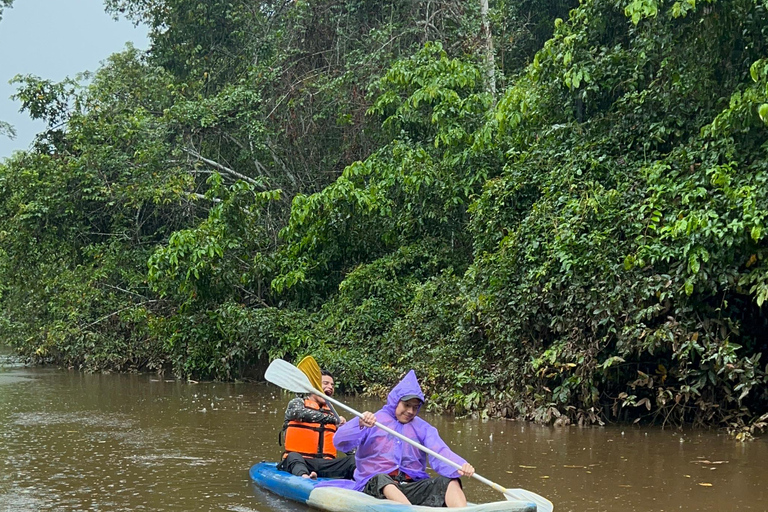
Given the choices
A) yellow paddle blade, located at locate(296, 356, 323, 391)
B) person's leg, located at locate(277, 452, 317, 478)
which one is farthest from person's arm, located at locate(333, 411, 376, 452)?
yellow paddle blade, located at locate(296, 356, 323, 391)

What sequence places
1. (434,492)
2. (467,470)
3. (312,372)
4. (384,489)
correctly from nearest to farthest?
(467,470) → (434,492) → (384,489) → (312,372)

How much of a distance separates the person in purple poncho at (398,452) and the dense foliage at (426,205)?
3.63 metres

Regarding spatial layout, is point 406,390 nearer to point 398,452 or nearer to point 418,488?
point 398,452

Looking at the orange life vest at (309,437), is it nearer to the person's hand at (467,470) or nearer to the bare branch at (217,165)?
the person's hand at (467,470)

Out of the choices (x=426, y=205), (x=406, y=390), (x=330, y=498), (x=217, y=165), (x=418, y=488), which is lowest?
(x=330, y=498)

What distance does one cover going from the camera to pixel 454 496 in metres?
5.35

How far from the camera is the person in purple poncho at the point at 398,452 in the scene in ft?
18.3

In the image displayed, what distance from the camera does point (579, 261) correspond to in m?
9.47

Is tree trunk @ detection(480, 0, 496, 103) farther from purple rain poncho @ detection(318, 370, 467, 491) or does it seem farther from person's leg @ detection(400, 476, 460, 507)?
person's leg @ detection(400, 476, 460, 507)

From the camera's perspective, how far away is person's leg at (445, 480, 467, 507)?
17.4 ft

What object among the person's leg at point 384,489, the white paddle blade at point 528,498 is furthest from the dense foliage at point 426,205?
the person's leg at point 384,489

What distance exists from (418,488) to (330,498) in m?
0.65

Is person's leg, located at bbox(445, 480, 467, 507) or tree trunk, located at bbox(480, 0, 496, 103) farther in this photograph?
tree trunk, located at bbox(480, 0, 496, 103)

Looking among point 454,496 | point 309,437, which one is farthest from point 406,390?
point 309,437
